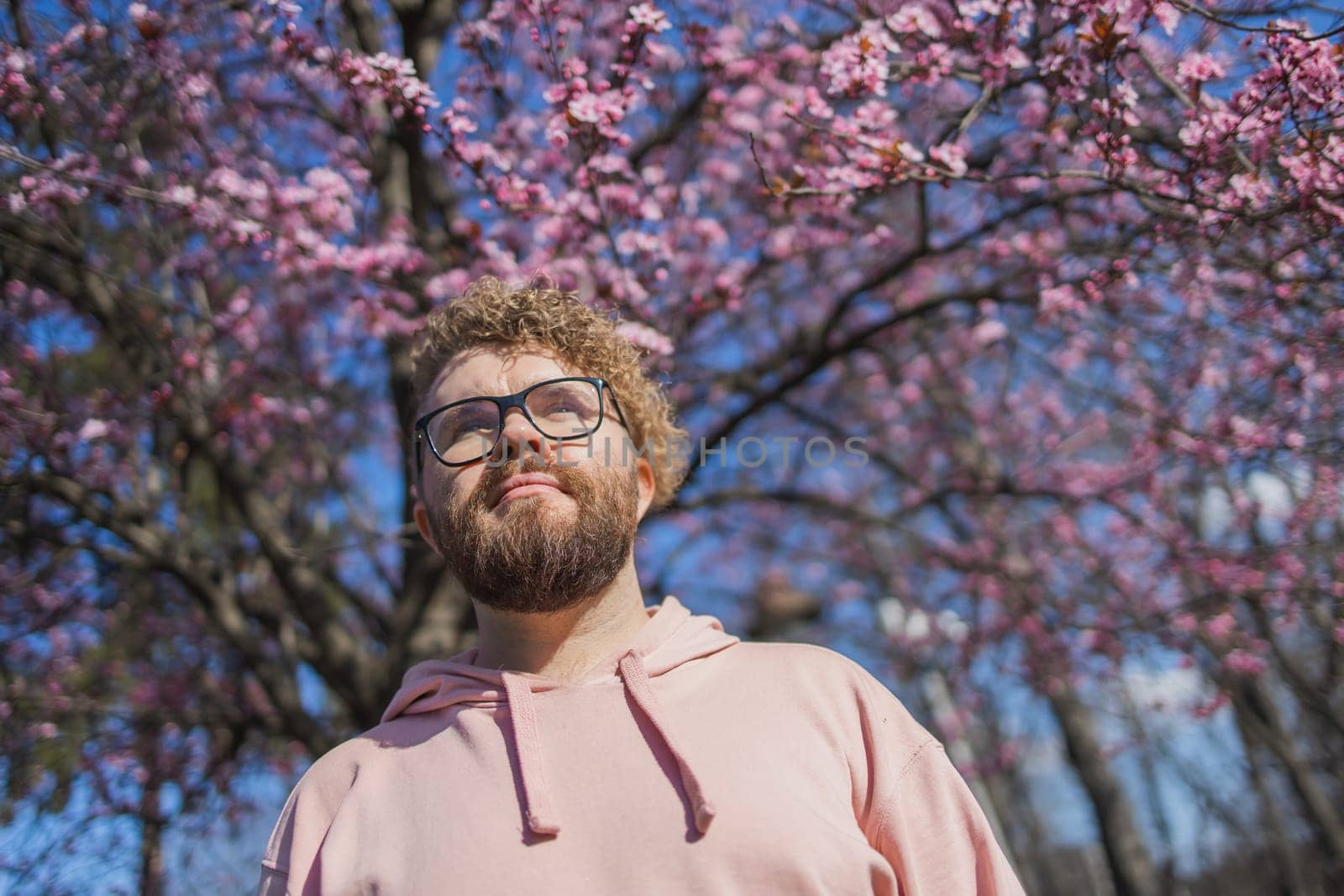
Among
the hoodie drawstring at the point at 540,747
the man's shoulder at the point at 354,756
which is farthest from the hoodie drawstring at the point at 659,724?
the man's shoulder at the point at 354,756

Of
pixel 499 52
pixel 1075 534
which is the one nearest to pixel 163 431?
pixel 499 52

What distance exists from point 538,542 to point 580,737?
40cm

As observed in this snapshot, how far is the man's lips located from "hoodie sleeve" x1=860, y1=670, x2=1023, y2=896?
0.79 m

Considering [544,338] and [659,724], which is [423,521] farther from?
[659,724]

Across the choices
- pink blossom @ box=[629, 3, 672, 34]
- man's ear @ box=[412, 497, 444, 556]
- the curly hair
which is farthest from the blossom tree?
man's ear @ box=[412, 497, 444, 556]

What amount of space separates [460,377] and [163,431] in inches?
152

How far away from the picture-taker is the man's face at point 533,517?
1.99 metres

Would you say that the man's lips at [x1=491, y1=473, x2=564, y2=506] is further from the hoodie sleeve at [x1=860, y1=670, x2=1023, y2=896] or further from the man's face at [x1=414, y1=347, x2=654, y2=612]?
the hoodie sleeve at [x1=860, y1=670, x2=1023, y2=896]

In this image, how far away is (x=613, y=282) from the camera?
3902 millimetres

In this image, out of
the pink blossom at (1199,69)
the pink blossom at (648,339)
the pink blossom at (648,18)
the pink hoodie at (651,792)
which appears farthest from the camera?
the pink blossom at (648,339)

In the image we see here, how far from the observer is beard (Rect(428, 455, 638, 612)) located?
1986 millimetres

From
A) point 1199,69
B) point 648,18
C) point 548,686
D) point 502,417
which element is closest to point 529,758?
point 548,686

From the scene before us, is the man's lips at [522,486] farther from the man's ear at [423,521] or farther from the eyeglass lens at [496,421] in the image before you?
the man's ear at [423,521]

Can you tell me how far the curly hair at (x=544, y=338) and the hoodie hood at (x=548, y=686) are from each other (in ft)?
1.82
